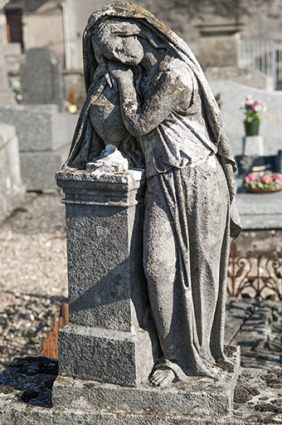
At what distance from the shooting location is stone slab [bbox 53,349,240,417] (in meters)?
3.56

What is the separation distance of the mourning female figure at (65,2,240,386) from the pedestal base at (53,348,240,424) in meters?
0.08

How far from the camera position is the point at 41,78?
12.8 metres

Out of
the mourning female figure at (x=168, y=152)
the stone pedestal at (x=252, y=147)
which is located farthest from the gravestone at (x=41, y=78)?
the mourning female figure at (x=168, y=152)

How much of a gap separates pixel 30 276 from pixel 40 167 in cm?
455

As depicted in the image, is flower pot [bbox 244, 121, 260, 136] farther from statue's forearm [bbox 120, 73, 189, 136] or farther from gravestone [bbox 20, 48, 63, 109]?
statue's forearm [bbox 120, 73, 189, 136]

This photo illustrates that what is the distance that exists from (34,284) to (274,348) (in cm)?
281

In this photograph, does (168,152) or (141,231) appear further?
(141,231)

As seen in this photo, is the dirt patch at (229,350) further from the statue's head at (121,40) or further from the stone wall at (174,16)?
the stone wall at (174,16)

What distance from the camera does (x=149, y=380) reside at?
371 centimetres

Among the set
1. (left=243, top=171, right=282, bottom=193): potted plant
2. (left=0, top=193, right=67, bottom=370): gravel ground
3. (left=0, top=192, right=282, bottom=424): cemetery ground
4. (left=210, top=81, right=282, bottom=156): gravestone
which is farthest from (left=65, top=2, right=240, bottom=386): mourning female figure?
(left=210, top=81, right=282, bottom=156): gravestone

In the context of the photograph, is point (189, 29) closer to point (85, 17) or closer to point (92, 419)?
point (85, 17)

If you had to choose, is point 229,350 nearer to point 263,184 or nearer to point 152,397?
point 152,397

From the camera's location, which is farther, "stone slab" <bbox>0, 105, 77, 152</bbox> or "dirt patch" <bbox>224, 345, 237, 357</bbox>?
"stone slab" <bbox>0, 105, 77, 152</bbox>

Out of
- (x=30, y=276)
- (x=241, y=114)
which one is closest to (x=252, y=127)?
(x=241, y=114)
